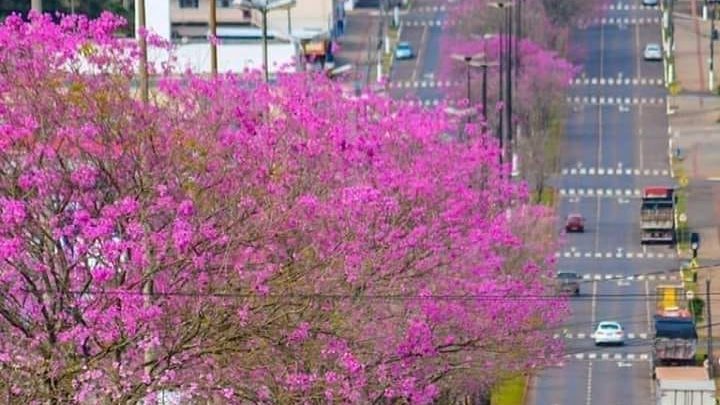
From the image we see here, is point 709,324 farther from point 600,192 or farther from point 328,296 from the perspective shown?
point 328,296

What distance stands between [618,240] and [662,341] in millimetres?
25722

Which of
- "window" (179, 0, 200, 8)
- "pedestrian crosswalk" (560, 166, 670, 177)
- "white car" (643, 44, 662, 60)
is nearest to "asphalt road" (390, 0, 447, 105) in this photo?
"pedestrian crosswalk" (560, 166, 670, 177)

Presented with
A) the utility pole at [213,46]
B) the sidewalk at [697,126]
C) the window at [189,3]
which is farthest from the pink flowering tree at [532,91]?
the utility pole at [213,46]

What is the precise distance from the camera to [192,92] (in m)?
48.7

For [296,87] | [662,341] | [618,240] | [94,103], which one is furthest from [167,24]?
[94,103]

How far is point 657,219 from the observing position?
385 ft

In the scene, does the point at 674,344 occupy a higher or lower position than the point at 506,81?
lower

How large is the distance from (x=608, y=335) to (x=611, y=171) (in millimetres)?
32427

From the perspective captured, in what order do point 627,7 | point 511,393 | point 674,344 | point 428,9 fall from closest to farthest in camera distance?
1. point 511,393
2. point 674,344
3. point 428,9
4. point 627,7

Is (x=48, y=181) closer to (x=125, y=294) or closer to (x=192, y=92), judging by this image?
(x=125, y=294)

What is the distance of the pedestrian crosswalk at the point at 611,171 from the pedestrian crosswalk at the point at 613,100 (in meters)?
12.0

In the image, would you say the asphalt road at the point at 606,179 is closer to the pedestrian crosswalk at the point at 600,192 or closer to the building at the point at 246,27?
the pedestrian crosswalk at the point at 600,192

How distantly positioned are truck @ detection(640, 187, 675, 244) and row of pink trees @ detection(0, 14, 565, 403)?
214 ft

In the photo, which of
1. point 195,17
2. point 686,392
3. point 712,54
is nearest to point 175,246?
point 686,392
